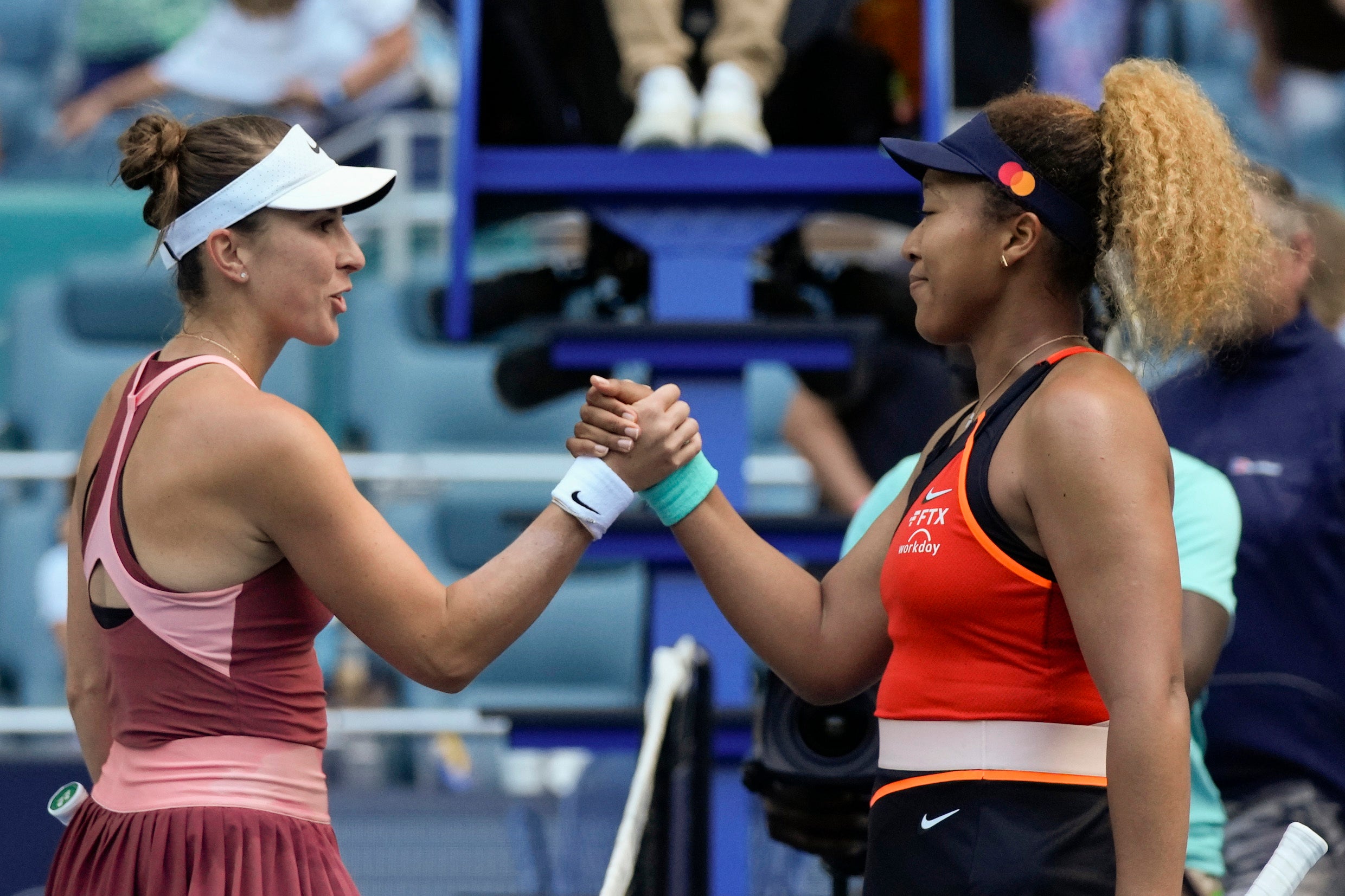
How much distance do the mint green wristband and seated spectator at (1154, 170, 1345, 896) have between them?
3.36 feet

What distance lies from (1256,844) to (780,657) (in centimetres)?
105

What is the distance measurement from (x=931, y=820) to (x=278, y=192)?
1055mm

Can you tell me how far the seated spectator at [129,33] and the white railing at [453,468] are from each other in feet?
10.4

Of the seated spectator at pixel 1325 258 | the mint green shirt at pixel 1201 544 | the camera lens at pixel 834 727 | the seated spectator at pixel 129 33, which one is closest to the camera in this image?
the mint green shirt at pixel 1201 544

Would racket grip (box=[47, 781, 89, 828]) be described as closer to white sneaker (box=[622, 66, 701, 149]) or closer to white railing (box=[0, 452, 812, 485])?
white sneaker (box=[622, 66, 701, 149])

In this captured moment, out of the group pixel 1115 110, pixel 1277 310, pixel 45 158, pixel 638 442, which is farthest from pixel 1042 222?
pixel 45 158

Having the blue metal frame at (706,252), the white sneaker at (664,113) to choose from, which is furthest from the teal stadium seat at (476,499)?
the white sneaker at (664,113)

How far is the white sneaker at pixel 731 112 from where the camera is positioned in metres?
3.52

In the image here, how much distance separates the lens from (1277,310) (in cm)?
281

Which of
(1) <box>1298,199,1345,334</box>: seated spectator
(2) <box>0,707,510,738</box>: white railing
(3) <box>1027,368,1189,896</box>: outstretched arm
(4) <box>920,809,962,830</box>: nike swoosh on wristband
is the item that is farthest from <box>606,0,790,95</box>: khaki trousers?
(4) <box>920,809,962,830</box>: nike swoosh on wristband

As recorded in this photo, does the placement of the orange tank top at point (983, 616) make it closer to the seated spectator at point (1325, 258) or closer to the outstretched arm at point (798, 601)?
the outstretched arm at point (798, 601)

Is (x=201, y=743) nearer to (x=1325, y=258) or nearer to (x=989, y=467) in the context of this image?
(x=989, y=467)

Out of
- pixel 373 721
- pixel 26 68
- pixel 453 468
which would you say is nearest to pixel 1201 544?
pixel 373 721

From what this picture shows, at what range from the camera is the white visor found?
1877 mm
